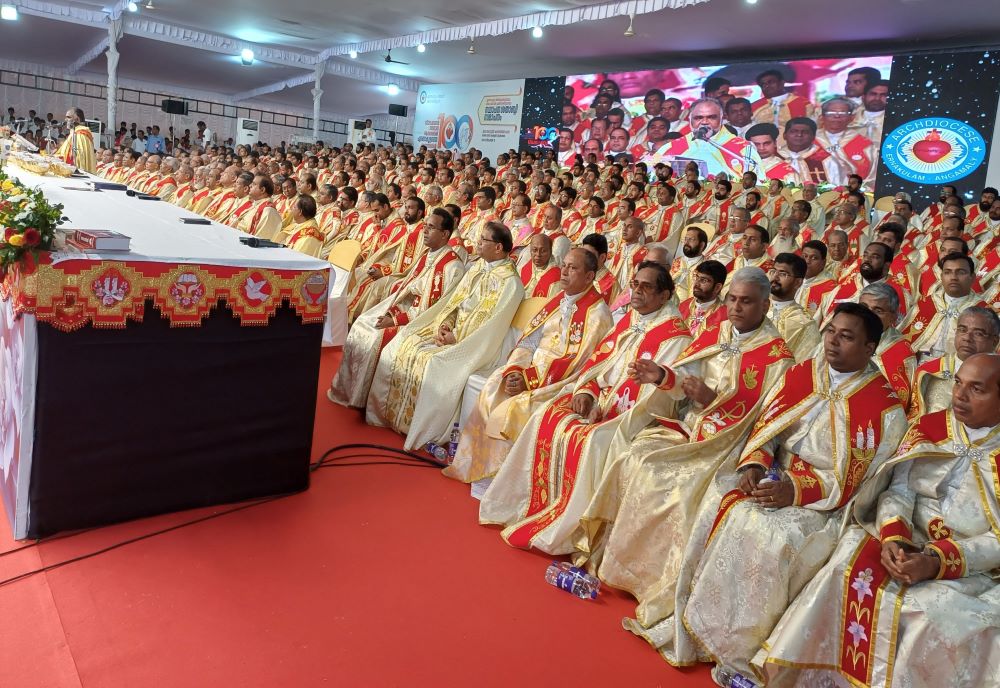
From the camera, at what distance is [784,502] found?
10.6 feet

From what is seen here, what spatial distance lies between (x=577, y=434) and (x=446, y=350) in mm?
1552

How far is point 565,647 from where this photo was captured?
3270 mm

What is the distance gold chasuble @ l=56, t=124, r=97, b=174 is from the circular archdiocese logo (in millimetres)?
13168

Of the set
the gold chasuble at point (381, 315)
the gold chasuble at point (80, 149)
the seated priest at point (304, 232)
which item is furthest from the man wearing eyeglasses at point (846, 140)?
the gold chasuble at point (80, 149)

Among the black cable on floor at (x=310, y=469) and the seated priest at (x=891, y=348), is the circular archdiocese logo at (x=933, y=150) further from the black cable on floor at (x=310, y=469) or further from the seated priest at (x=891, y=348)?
the black cable on floor at (x=310, y=469)

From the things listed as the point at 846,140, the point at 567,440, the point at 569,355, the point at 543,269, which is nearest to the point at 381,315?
the point at 543,269

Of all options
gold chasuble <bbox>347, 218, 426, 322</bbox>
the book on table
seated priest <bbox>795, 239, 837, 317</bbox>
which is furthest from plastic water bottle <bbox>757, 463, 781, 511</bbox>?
gold chasuble <bbox>347, 218, 426, 322</bbox>

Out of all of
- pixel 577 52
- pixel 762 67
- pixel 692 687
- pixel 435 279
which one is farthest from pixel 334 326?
pixel 577 52

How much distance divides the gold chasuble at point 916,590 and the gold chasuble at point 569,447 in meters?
1.21

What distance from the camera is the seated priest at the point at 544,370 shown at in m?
4.71

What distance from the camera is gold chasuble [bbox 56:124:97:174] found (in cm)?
1271

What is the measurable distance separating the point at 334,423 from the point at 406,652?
275 centimetres

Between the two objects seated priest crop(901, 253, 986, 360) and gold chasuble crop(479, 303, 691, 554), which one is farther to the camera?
seated priest crop(901, 253, 986, 360)

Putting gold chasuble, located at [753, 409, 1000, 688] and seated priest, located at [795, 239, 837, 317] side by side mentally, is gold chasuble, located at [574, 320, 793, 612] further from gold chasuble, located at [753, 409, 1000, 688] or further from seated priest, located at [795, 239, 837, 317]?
seated priest, located at [795, 239, 837, 317]
